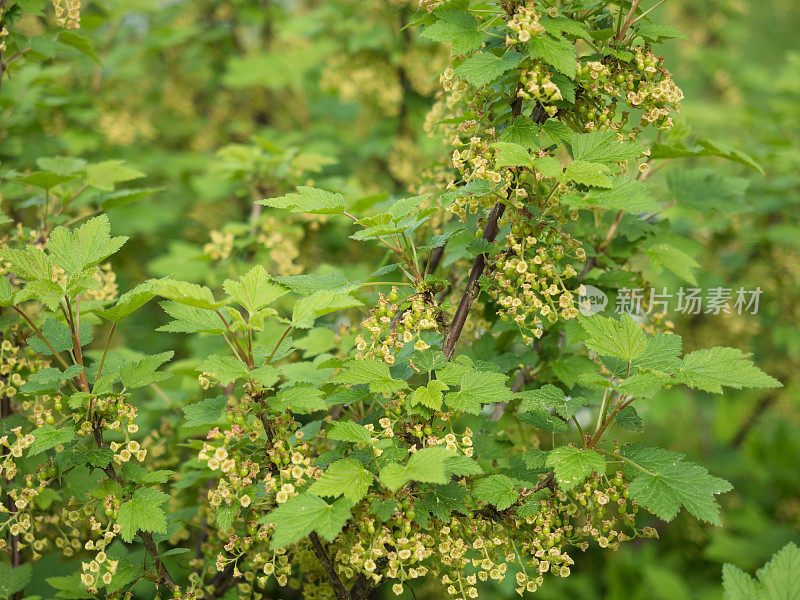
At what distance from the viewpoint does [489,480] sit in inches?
61.5

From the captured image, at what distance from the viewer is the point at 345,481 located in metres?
1.38

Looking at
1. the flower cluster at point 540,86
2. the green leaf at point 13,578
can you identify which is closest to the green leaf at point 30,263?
the green leaf at point 13,578

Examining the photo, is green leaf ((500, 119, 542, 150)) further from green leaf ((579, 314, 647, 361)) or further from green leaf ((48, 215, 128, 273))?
green leaf ((48, 215, 128, 273))

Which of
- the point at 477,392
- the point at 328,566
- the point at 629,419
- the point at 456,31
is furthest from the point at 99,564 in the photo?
the point at 456,31

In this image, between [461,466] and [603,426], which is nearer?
[461,466]

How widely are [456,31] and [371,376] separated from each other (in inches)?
36.6

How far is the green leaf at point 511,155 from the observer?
1.45m

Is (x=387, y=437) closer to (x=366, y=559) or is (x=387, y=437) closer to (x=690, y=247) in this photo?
(x=366, y=559)

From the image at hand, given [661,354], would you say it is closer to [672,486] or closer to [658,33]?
[672,486]

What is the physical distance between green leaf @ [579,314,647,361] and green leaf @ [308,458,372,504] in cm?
66

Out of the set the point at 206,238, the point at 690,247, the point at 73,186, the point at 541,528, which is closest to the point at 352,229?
the point at 206,238

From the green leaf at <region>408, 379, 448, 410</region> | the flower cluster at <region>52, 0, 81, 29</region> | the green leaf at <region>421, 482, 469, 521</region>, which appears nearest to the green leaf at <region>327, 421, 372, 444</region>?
the green leaf at <region>408, 379, 448, 410</region>

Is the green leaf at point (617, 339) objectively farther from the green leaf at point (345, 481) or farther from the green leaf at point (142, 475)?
the green leaf at point (142, 475)

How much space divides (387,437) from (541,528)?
0.45 meters
